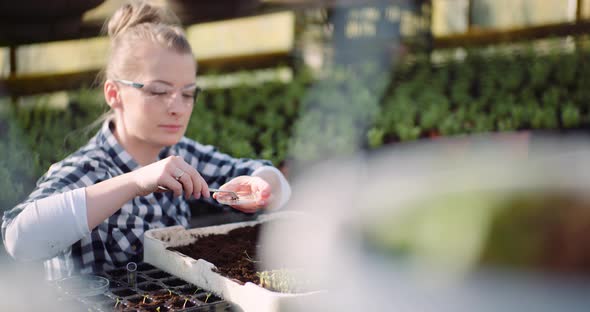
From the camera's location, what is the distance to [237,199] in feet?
6.99

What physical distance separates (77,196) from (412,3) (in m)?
5.19

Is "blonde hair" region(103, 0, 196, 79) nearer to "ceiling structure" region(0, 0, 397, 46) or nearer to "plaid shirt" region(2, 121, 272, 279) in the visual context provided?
"plaid shirt" region(2, 121, 272, 279)

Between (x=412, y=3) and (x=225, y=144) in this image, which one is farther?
(x=412, y=3)

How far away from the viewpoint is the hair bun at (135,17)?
251cm

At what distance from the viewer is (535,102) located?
5684mm

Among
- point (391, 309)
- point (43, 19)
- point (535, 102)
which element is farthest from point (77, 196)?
point (535, 102)

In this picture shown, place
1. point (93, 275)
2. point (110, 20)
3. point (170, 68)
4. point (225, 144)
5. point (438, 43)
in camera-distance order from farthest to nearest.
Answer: point (438, 43) → point (225, 144) → point (110, 20) → point (170, 68) → point (93, 275)

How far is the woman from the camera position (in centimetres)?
195

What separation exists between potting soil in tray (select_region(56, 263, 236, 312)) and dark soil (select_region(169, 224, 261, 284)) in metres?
0.08

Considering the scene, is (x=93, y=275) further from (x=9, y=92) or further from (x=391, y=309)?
(x=9, y=92)

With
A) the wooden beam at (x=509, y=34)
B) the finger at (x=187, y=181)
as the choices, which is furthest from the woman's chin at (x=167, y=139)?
the wooden beam at (x=509, y=34)

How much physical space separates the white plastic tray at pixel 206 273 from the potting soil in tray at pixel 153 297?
0.02m

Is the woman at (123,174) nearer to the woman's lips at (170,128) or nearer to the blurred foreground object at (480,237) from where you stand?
the woman's lips at (170,128)

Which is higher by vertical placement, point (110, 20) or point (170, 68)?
point (110, 20)
